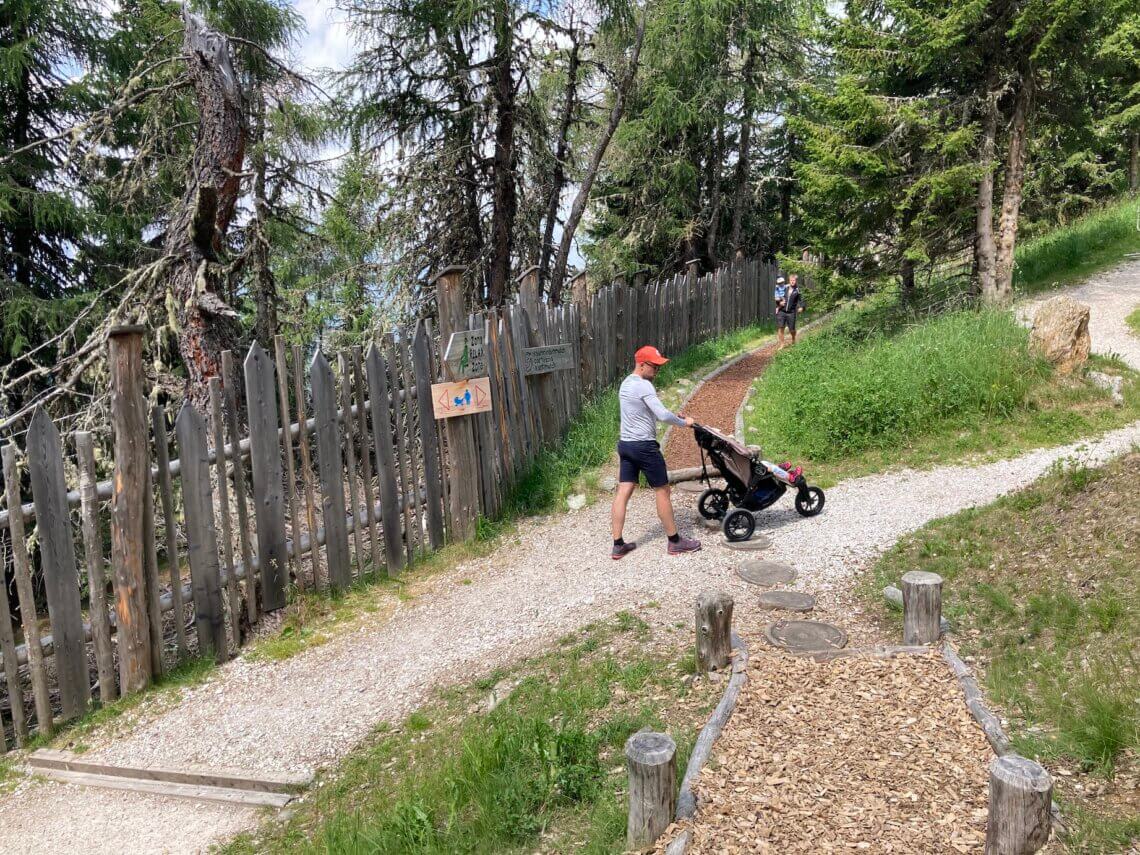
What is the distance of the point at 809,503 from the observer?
7.68m

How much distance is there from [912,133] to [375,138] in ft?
30.2

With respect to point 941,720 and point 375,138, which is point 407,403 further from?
point 375,138

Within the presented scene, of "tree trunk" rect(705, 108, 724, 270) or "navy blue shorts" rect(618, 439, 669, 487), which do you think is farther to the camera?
"tree trunk" rect(705, 108, 724, 270)

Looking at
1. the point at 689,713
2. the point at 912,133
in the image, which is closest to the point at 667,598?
the point at 689,713

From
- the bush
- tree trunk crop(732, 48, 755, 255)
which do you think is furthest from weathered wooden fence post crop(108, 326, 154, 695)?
tree trunk crop(732, 48, 755, 255)

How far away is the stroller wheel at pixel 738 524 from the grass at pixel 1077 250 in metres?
10.4

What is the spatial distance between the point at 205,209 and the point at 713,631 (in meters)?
6.49

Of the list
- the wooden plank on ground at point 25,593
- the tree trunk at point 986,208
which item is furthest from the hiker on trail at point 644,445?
the tree trunk at point 986,208

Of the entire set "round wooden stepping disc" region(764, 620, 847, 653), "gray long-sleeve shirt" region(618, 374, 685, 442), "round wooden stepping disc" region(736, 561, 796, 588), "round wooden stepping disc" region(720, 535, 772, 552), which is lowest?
"round wooden stepping disc" region(764, 620, 847, 653)

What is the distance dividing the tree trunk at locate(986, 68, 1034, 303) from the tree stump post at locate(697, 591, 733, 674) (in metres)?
10.1

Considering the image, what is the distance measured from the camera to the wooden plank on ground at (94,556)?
17.4 ft

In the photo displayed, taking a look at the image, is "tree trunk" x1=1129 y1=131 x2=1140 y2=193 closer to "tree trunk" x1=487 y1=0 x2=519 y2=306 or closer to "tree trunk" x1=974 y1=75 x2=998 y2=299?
"tree trunk" x1=974 y1=75 x2=998 y2=299

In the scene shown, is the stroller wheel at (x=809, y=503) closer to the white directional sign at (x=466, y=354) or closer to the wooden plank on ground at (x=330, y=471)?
the white directional sign at (x=466, y=354)

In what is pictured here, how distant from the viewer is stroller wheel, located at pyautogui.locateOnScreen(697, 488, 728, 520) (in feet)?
25.3
